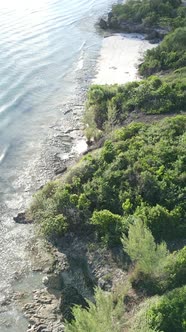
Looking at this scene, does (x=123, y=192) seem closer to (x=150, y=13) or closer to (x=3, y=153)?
(x=3, y=153)

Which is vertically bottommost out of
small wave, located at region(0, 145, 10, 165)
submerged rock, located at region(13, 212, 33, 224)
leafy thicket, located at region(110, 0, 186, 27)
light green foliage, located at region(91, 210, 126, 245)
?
submerged rock, located at region(13, 212, 33, 224)

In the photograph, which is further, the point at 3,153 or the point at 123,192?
the point at 3,153

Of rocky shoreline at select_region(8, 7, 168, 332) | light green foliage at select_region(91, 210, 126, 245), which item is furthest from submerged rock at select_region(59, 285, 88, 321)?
light green foliage at select_region(91, 210, 126, 245)

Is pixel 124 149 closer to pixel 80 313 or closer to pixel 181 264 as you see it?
pixel 181 264

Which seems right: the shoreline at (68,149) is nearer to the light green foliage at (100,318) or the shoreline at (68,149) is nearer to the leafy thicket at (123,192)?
the leafy thicket at (123,192)

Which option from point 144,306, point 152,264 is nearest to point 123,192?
point 152,264

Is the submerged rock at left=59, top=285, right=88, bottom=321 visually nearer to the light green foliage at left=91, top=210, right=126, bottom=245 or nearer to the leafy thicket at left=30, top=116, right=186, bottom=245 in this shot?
the light green foliage at left=91, top=210, right=126, bottom=245

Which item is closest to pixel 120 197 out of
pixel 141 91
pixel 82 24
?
pixel 141 91
